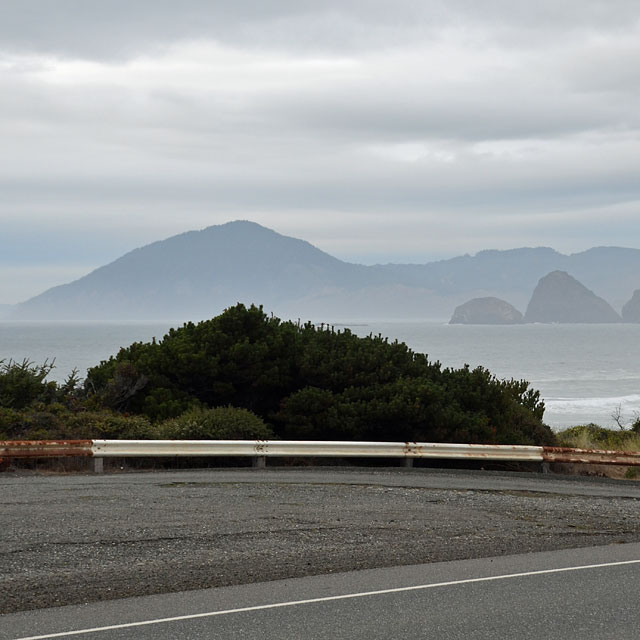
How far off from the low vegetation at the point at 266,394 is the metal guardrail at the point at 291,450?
1397 mm

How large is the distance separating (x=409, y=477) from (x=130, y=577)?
29.0 ft

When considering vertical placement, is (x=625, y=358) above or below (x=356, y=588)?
above

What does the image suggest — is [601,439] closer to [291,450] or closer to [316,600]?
[291,450]

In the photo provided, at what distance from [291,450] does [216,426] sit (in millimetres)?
2117

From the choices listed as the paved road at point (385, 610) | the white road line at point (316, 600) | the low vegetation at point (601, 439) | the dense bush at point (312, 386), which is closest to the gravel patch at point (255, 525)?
the paved road at point (385, 610)

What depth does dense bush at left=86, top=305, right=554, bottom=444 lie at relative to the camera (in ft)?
67.3

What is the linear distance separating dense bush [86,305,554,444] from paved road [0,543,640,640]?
35.5ft

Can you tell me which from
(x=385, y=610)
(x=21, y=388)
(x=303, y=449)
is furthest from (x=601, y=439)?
(x=385, y=610)

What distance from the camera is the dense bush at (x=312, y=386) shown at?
807 inches

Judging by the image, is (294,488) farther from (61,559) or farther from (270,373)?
(270,373)

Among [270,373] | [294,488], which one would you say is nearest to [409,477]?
[294,488]

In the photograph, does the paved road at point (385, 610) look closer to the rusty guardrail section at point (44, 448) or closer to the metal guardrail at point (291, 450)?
the metal guardrail at point (291, 450)

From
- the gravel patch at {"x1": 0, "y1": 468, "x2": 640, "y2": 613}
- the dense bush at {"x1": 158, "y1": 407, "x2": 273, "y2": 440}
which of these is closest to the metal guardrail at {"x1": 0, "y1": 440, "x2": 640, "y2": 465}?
the gravel patch at {"x1": 0, "y1": 468, "x2": 640, "y2": 613}

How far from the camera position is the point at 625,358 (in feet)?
493
